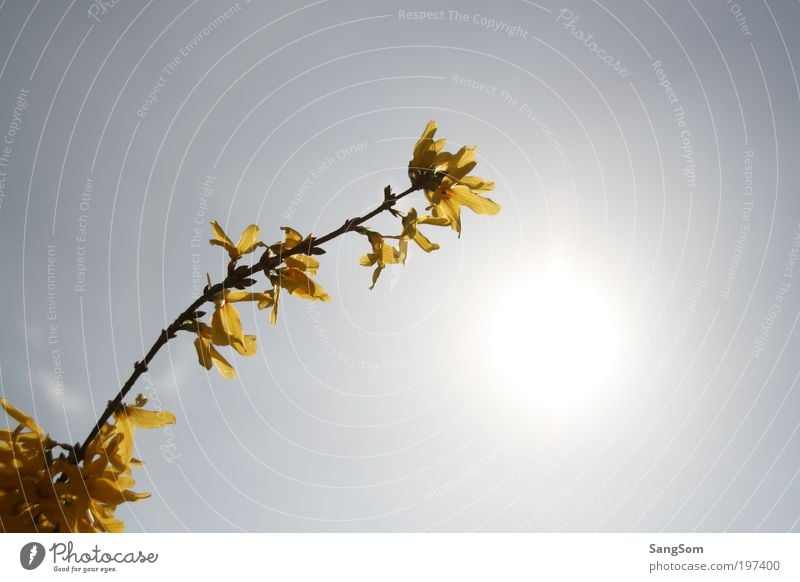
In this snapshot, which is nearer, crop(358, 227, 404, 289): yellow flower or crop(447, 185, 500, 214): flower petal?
crop(358, 227, 404, 289): yellow flower

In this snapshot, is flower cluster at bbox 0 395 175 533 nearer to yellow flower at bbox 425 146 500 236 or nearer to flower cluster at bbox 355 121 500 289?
flower cluster at bbox 355 121 500 289

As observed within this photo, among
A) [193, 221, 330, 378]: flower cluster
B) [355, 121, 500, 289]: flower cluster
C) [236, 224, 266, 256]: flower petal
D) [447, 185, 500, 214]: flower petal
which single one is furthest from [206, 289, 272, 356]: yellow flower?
[447, 185, 500, 214]: flower petal

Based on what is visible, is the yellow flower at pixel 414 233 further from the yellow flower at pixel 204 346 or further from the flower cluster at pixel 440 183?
the yellow flower at pixel 204 346

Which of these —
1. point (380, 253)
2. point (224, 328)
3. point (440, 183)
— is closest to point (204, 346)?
point (224, 328)
